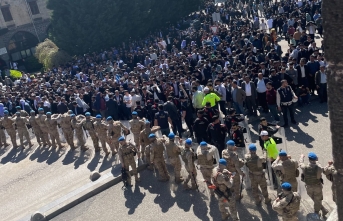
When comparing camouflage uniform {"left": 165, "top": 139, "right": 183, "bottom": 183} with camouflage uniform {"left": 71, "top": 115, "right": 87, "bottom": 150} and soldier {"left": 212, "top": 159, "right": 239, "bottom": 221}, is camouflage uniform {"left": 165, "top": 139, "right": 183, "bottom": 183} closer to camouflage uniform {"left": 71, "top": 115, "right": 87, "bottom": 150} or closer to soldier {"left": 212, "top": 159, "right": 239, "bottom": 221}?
soldier {"left": 212, "top": 159, "right": 239, "bottom": 221}

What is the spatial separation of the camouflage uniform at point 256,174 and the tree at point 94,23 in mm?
26883

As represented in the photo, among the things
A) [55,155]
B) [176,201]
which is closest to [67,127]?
[55,155]

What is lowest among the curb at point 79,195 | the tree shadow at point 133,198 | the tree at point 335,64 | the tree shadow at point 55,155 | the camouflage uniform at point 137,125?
the tree shadow at point 55,155

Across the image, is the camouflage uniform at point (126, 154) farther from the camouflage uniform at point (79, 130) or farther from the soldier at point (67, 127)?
the soldier at point (67, 127)

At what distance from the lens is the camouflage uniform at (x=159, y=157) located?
12.4m

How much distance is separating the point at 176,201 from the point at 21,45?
124ft

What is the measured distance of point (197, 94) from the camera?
15.2 m

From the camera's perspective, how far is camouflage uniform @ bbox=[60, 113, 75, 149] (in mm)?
16808

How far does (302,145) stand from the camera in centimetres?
1273

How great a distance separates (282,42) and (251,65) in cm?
904

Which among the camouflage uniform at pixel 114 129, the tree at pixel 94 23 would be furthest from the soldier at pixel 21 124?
the tree at pixel 94 23

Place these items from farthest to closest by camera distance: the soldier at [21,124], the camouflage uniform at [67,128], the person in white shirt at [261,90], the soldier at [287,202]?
the soldier at [21,124], the camouflage uniform at [67,128], the person in white shirt at [261,90], the soldier at [287,202]

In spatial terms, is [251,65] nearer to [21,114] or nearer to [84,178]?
[84,178]

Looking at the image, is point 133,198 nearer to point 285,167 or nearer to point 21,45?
point 285,167
